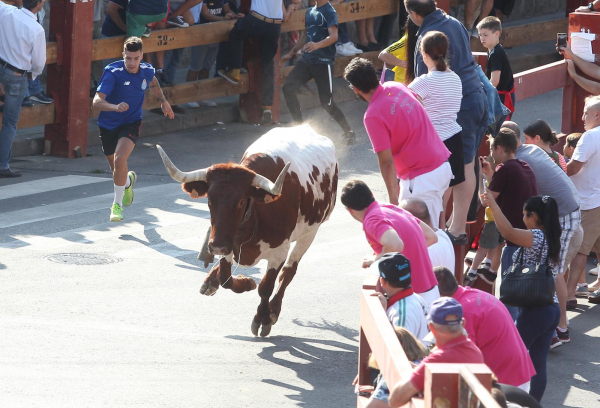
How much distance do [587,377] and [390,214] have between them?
2.52 meters

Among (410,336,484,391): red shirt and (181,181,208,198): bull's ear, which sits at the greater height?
(410,336,484,391): red shirt

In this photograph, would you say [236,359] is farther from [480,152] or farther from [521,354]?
[480,152]

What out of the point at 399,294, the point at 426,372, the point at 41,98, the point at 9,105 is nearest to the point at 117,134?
the point at 9,105

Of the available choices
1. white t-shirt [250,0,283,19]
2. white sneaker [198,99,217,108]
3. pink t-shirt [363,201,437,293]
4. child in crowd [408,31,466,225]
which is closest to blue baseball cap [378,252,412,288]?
pink t-shirt [363,201,437,293]

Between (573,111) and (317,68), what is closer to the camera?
(573,111)

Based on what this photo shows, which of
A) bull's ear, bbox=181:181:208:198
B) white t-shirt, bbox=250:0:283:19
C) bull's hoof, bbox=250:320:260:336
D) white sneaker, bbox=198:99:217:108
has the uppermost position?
white t-shirt, bbox=250:0:283:19

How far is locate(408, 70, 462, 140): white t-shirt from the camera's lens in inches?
344

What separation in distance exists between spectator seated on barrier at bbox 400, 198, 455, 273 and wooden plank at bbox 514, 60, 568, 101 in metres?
4.41

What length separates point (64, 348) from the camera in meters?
7.71

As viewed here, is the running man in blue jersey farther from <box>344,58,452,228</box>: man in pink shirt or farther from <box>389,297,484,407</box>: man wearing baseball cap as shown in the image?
<box>389,297,484,407</box>: man wearing baseball cap

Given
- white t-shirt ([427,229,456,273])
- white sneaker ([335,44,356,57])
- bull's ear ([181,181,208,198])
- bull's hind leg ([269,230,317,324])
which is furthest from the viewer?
white sneaker ([335,44,356,57])

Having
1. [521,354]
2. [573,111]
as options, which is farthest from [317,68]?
[521,354]

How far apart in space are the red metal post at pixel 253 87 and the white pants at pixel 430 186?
30.6 ft

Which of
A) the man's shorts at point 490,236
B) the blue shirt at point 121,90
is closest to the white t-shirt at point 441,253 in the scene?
the man's shorts at point 490,236
